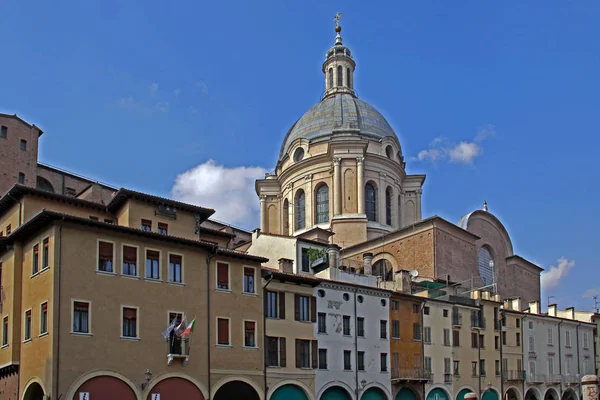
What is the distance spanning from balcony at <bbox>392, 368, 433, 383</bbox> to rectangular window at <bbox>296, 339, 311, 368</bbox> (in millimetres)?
7070

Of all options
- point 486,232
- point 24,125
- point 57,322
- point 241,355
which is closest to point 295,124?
point 486,232

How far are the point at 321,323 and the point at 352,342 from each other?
254 cm

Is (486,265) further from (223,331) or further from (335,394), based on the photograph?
(223,331)

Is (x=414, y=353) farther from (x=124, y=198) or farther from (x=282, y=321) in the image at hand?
(x=124, y=198)

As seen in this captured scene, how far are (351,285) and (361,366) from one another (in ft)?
14.6

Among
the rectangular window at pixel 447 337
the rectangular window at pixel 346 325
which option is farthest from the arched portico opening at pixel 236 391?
the rectangular window at pixel 447 337

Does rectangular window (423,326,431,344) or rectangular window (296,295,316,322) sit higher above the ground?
rectangular window (296,295,316,322)

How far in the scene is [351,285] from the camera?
44438 mm

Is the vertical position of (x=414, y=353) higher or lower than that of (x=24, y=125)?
lower

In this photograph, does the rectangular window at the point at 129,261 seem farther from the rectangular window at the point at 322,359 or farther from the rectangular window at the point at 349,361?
the rectangular window at the point at 349,361

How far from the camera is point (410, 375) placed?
47219 millimetres

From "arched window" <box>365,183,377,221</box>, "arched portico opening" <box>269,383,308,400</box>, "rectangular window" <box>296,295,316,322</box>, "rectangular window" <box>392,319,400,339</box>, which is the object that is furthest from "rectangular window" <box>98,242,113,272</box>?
"arched window" <box>365,183,377,221</box>

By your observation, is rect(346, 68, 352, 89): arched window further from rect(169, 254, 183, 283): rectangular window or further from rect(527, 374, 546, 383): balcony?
rect(169, 254, 183, 283): rectangular window

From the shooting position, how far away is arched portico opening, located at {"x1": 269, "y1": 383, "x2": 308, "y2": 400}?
39484mm
